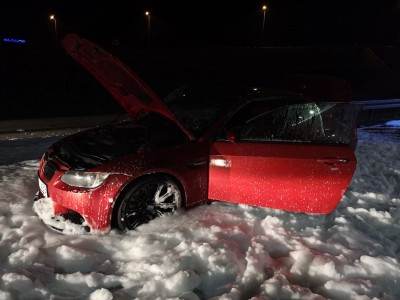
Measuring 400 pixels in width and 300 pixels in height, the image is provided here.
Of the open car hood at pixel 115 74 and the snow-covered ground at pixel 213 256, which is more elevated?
the open car hood at pixel 115 74

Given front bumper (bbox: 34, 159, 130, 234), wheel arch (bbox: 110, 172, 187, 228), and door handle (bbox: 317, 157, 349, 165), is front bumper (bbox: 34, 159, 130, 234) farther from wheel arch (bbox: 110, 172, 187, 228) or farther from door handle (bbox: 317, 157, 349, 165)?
door handle (bbox: 317, 157, 349, 165)

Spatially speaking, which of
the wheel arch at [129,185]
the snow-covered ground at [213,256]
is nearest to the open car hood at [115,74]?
the wheel arch at [129,185]

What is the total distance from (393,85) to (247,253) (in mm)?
24995

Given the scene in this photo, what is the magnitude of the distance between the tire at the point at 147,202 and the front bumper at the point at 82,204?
0.13 m

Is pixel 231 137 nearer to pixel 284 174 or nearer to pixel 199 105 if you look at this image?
pixel 284 174

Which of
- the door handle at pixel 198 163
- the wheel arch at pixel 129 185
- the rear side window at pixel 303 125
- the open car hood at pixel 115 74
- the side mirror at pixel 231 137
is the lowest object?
the wheel arch at pixel 129 185

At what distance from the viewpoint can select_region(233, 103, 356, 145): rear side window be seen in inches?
161

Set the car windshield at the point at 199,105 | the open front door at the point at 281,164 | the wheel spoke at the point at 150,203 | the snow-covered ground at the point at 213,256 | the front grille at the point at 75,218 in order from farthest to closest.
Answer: the car windshield at the point at 199,105, the open front door at the point at 281,164, the wheel spoke at the point at 150,203, the front grille at the point at 75,218, the snow-covered ground at the point at 213,256

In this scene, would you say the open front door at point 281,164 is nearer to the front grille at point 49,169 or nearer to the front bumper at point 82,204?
the front bumper at point 82,204

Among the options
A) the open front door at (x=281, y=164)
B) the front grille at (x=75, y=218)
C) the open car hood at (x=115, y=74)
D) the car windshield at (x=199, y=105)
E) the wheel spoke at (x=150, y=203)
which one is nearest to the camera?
the front grille at (x=75, y=218)

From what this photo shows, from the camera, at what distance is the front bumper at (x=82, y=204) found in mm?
3572

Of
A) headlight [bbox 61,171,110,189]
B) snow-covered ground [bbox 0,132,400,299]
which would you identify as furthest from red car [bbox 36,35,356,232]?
snow-covered ground [bbox 0,132,400,299]

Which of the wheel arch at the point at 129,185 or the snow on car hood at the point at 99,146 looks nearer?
the wheel arch at the point at 129,185

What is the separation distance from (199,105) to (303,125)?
1.25m
